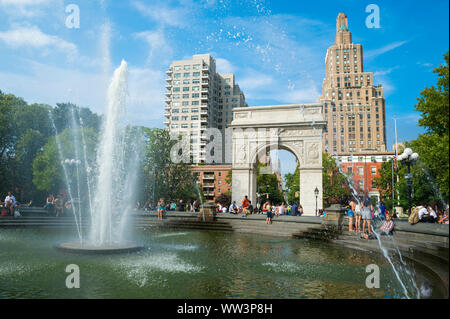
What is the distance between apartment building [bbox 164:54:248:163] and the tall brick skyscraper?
108ft

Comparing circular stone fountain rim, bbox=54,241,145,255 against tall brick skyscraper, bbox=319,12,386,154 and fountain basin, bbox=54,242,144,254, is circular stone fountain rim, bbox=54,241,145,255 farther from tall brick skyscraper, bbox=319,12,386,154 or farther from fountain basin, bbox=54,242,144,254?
tall brick skyscraper, bbox=319,12,386,154

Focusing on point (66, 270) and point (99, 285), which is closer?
point (99, 285)

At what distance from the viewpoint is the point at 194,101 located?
8025 centimetres

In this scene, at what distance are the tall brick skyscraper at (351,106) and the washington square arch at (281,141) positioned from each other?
5740 cm

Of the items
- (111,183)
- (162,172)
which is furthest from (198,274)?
(162,172)

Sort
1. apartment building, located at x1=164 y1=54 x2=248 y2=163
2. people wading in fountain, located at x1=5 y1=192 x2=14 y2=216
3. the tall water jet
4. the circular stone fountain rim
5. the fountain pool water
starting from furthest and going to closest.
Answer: apartment building, located at x1=164 y1=54 x2=248 y2=163 → people wading in fountain, located at x1=5 y1=192 x2=14 y2=216 → the tall water jet → the circular stone fountain rim → the fountain pool water

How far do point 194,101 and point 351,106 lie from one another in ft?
150

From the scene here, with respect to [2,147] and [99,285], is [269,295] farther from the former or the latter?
[2,147]

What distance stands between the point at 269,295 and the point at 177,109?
78.0 metres

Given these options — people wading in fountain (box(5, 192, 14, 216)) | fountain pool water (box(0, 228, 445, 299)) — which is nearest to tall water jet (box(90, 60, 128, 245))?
fountain pool water (box(0, 228, 445, 299))

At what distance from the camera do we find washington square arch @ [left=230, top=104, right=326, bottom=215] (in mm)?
27797

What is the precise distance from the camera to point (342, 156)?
70625 mm

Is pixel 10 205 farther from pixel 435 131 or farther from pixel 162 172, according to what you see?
pixel 435 131
